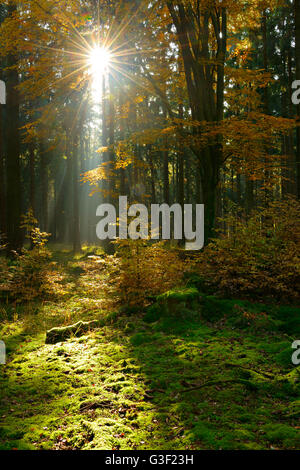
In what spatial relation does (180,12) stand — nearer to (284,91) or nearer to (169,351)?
(169,351)

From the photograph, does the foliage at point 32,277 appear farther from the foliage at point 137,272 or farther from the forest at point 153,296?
the foliage at point 137,272

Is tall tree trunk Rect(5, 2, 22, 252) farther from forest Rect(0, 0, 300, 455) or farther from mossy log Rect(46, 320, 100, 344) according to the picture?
mossy log Rect(46, 320, 100, 344)

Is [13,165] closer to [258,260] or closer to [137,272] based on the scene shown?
[137,272]

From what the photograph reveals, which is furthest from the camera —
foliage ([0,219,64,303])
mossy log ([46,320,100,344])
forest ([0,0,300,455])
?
foliage ([0,219,64,303])

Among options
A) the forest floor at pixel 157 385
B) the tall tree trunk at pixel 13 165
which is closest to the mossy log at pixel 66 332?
the forest floor at pixel 157 385

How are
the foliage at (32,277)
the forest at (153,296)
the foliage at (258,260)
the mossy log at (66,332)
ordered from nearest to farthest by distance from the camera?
1. the forest at (153,296)
2. the mossy log at (66,332)
3. the foliage at (258,260)
4. the foliage at (32,277)

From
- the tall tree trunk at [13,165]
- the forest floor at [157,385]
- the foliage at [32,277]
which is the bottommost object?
the forest floor at [157,385]

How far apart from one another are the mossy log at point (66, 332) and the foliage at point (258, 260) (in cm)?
306

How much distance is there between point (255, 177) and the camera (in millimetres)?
10047

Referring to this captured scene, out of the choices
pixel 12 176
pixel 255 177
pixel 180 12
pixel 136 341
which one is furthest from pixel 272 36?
pixel 136 341

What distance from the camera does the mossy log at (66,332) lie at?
20.1 ft

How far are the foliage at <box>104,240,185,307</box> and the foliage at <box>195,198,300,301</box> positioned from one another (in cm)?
105

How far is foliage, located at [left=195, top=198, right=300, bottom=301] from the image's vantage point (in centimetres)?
730

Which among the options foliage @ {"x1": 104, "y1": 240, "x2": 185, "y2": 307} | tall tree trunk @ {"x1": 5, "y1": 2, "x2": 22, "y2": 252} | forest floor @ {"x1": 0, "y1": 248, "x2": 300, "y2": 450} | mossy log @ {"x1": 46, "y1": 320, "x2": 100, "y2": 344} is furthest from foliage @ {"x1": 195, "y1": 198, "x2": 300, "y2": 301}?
tall tree trunk @ {"x1": 5, "y1": 2, "x2": 22, "y2": 252}
